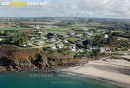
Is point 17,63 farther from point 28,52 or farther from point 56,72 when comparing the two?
point 56,72

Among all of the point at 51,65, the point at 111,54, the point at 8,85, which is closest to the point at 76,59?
the point at 51,65

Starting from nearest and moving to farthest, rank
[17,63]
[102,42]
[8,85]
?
[8,85] → [17,63] → [102,42]

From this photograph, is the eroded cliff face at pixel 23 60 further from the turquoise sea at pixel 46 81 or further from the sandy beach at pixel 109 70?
the sandy beach at pixel 109 70

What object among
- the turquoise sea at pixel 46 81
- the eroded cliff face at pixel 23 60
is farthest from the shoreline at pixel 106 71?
the eroded cliff face at pixel 23 60

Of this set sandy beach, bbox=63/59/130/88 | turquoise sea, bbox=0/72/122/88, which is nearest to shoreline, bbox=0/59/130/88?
sandy beach, bbox=63/59/130/88

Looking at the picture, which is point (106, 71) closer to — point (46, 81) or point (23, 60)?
point (46, 81)

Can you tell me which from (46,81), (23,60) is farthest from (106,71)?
(23,60)
